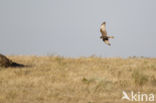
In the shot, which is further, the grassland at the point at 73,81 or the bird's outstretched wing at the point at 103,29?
the bird's outstretched wing at the point at 103,29

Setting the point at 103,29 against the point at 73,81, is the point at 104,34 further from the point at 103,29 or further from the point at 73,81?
the point at 73,81

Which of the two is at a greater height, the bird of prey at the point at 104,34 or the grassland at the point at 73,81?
the bird of prey at the point at 104,34

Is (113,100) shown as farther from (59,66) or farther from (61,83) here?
(59,66)

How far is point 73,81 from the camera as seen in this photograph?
38.5 ft

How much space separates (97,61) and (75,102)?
8981 mm

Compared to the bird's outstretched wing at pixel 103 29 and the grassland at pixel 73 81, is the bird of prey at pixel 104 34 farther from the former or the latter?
the grassland at pixel 73 81

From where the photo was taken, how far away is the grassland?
356 inches

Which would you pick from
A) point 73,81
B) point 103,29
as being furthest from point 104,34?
point 73,81

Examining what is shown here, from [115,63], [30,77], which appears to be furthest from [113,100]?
[115,63]

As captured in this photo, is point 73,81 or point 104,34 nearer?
point 73,81

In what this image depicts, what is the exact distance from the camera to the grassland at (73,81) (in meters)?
9.05

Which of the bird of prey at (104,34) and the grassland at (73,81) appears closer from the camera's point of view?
the grassland at (73,81)

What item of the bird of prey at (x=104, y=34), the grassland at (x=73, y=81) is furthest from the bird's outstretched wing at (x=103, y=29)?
the grassland at (x=73, y=81)

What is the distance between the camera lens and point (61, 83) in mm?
11320
